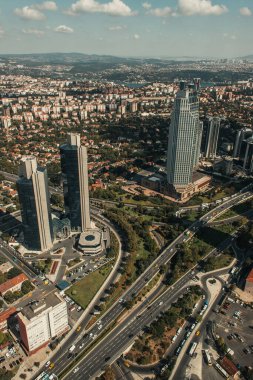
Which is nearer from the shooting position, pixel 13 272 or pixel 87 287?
pixel 87 287

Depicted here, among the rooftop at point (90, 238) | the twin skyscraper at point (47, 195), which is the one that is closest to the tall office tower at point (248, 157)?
the rooftop at point (90, 238)

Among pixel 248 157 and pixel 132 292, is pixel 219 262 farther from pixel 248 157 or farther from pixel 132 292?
pixel 248 157

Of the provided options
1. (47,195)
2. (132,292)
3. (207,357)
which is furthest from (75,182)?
(207,357)

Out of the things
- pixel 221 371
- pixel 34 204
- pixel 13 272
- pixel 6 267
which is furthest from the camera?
pixel 34 204

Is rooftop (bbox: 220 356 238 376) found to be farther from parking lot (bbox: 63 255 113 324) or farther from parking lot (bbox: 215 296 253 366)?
parking lot (bbox: 63 255 113 324)

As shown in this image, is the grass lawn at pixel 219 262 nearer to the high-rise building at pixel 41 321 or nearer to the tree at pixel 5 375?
the high-rise building at pixel 41 321

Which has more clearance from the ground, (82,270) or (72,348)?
(82,270)

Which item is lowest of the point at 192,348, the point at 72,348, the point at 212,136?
the point at 72,348

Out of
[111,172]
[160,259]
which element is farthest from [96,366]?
[111,172]
